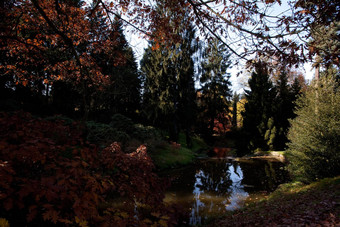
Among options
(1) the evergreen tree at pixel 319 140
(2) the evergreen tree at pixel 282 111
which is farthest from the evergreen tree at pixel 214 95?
(1) the evergreen tree at pixel 319 140

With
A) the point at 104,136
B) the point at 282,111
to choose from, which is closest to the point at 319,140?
the point at 104,136

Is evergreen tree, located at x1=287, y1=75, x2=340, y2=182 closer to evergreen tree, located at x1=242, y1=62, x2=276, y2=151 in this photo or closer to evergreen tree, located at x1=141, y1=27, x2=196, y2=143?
evergreen tree, located at x1=242, y1=62, x2=276, y2=151

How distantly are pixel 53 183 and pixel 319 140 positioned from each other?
9.68 meters

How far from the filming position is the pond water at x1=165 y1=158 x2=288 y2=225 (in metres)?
7.41

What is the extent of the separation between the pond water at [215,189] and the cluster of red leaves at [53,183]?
2432 mm

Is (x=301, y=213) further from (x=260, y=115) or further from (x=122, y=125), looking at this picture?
(x=260, y=115)

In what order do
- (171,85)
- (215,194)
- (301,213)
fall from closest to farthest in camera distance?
(301,213)
(215,194)
(171,85)

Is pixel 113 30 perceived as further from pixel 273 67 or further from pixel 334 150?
pixel 334 150

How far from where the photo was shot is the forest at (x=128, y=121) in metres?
2.98

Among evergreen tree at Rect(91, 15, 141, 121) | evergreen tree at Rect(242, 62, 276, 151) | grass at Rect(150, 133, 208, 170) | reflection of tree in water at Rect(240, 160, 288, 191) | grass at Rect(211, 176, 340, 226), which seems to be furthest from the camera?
evergreen tree at Rect(242, 62, 276, 151)

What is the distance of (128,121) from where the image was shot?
1558 cm

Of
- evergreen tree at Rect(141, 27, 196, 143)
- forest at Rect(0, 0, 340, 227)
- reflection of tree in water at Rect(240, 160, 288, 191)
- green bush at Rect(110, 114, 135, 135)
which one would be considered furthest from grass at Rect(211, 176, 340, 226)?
evergreen tree at Rect(141, 27, 196, 143)

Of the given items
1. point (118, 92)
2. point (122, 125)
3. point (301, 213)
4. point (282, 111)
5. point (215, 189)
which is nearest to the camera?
point (301, 213)

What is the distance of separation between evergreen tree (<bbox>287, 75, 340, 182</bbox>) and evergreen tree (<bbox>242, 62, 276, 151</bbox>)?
550 inches
